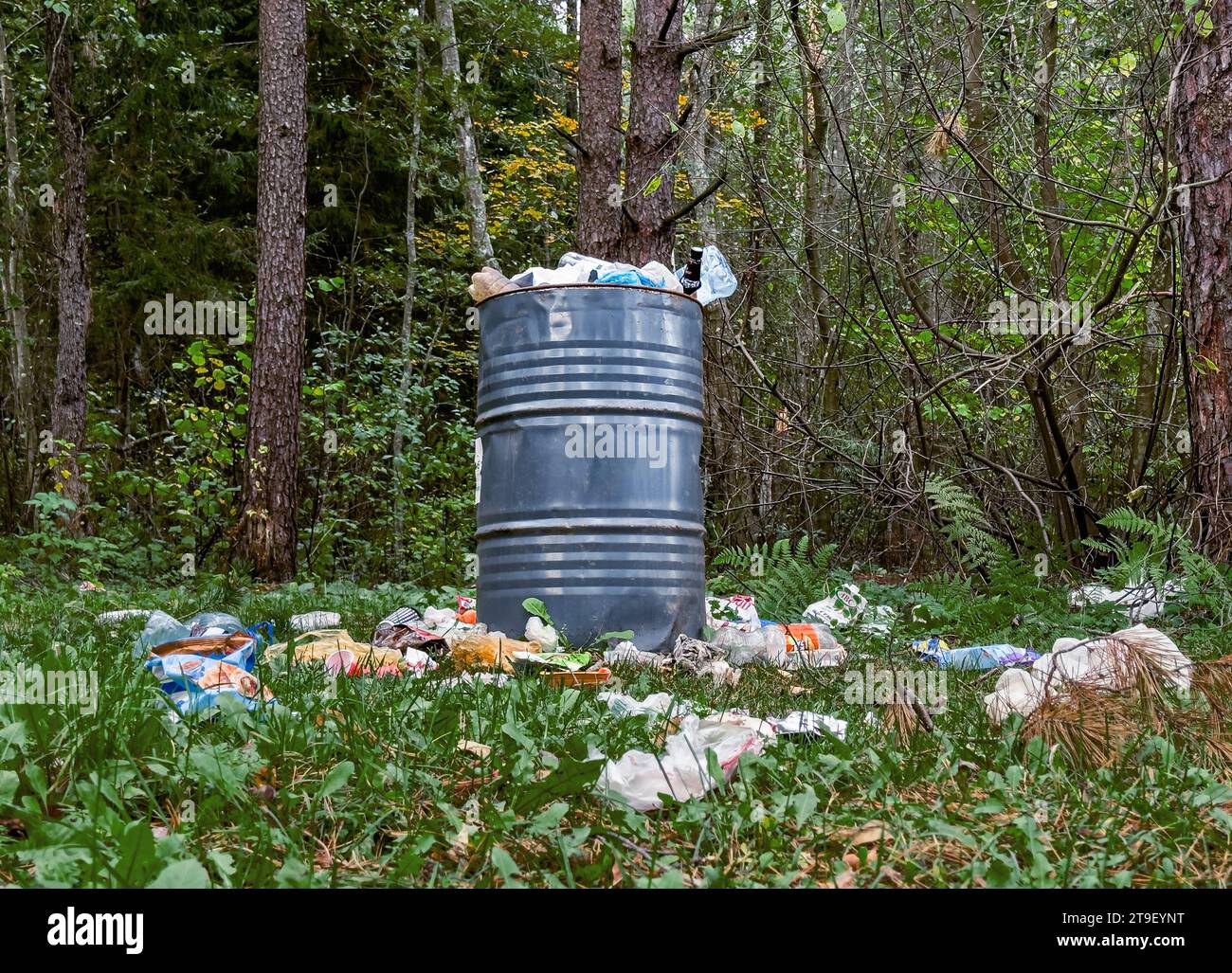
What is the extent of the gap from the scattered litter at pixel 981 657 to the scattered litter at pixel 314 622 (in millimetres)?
2520

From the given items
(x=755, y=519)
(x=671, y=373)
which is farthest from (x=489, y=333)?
(x=755, y=519)

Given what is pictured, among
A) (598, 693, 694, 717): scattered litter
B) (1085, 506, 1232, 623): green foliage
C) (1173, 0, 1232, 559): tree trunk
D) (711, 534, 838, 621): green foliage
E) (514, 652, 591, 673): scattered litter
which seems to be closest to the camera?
(598, 693, 694, 717): scattered litter

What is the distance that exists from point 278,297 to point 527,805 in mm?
7852

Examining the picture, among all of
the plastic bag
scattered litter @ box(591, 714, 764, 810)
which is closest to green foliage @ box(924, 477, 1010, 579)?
the plastic bag

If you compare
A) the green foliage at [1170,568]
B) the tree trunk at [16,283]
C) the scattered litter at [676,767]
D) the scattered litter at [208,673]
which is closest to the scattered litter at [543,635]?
the scattered litter at [208,673]

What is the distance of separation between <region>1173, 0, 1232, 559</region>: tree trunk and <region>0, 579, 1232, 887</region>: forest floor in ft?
10.3

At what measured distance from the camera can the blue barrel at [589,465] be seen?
4523 millimetres

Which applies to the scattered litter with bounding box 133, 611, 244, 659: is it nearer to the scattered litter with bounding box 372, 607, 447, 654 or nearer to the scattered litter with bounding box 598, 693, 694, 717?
the scattered litter with bounding box 372, 607, 447, 654

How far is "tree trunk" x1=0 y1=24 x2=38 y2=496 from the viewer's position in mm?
11633

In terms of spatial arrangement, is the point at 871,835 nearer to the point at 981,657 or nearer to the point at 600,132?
the point at 981,657

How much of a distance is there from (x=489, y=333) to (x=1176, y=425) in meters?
4.38

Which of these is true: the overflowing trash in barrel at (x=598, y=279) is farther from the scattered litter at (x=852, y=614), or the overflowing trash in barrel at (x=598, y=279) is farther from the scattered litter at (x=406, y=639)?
the scattered litter at (x=852, y=614)

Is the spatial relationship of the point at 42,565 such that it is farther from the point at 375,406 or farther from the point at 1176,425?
the point at 1176,425

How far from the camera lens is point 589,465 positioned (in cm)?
454
